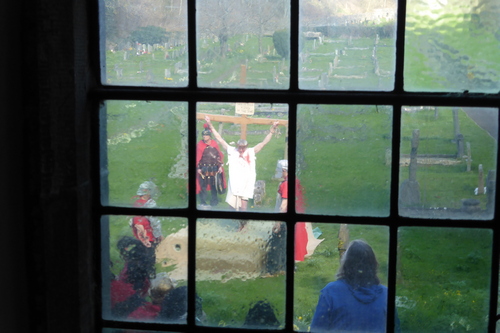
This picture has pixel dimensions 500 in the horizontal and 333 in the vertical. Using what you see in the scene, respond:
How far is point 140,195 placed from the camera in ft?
6.08

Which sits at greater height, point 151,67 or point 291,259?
point 151,67

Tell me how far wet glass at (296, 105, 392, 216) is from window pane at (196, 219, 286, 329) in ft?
0.54

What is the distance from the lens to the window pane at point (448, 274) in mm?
1730

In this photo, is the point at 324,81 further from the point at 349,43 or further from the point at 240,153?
the point at 240,153

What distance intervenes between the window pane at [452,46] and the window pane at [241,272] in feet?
2.00

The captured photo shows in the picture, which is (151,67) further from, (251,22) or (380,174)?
(380,174)

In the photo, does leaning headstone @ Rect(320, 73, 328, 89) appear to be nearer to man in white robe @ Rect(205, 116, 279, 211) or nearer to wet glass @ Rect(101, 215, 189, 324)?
man in white robe @ Rect(205, 116, 279, 211)

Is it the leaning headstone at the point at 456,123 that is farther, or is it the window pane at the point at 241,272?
the window pane at the point at 241,272

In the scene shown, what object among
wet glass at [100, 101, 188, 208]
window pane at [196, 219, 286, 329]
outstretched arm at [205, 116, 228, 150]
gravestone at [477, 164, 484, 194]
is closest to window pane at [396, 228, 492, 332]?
gravestone at [477, 164, 484, 194]

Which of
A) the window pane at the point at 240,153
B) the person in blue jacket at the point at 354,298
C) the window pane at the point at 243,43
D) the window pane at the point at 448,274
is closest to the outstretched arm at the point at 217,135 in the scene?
the window pane at the point at 240,153

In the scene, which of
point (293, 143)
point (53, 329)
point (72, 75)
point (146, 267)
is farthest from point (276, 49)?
point (53, 329)

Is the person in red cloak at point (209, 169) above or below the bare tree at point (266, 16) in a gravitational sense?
below

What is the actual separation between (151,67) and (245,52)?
0.95 feet

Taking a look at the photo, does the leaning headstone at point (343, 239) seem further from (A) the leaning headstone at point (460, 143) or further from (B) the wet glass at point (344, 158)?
(A) the leaning headstone at point (460, 143)
